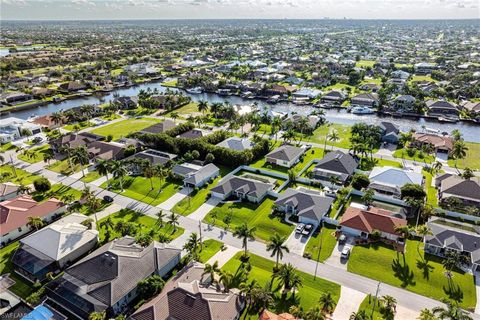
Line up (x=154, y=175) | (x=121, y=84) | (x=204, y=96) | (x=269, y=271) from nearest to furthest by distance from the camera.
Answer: (x=269, y=271)
(x=154, y=175)
(x=204, y=96)
(x=121, y=84)

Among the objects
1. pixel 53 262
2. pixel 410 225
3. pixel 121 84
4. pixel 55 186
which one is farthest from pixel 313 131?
pixel 121 84

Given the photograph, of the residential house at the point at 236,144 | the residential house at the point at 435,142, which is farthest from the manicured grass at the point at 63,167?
the residential house at the point at 435,142

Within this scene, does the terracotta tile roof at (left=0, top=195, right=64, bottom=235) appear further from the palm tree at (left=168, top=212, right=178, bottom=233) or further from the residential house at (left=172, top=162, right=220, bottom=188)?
the residential house at (left=172, top=162, right=220, bottom=188)

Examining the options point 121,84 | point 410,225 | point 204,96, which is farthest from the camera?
point 121,84

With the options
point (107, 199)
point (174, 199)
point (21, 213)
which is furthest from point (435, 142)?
point (21, 213)

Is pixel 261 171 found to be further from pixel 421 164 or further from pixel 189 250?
pixel 421 164

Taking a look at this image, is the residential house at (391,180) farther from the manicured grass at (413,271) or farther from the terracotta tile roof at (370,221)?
the manicured grass at (413,271)
